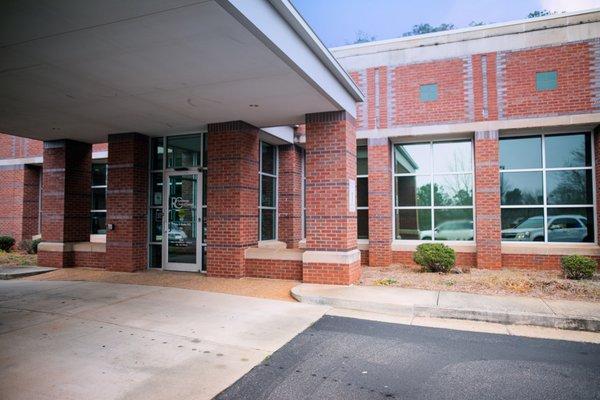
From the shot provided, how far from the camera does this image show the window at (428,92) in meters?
11.5

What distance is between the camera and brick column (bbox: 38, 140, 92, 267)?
11430 millimetres

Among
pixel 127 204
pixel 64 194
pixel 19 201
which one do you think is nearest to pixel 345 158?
pixel 127 204

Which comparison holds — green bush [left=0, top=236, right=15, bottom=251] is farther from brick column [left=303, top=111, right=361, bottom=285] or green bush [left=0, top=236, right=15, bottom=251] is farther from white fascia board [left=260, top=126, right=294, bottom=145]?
brick column [left=303, top=111, right=361, bottom=285]

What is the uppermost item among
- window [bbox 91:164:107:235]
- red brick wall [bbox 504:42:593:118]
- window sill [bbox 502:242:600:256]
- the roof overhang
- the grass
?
red brick wall [bbox 504:42:593:118]

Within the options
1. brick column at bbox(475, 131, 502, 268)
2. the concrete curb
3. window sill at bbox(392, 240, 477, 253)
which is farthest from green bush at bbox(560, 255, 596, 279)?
the concrete curb

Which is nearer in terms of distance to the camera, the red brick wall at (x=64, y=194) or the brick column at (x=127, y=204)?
the brick column at (x=127, y=204)

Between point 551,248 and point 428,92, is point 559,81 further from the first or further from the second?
point 551,248

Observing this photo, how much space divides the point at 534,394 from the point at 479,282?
194 inches

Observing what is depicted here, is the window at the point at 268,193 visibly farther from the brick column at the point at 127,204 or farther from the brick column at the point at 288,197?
the brick column at the point at 127,204

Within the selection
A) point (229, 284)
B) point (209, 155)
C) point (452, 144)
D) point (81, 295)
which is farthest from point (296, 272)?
point (452, 144)

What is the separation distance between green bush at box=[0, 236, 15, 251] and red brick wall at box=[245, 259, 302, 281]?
464 inches

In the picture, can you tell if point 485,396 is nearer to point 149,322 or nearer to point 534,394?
point 534,394

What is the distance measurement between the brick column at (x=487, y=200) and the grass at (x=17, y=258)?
44.6 ft

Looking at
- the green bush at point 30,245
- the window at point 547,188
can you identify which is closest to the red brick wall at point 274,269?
the window at point 547,188
